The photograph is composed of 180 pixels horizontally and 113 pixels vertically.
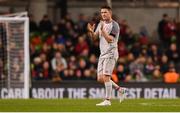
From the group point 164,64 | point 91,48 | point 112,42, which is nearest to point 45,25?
point 91,48

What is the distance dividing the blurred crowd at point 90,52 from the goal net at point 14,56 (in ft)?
4.12

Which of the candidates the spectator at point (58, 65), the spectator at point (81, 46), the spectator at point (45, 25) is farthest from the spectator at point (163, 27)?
the spectator at point (58, 65)

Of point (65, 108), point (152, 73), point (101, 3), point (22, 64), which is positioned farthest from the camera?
point (101, 3)

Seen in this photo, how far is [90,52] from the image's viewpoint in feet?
87.8

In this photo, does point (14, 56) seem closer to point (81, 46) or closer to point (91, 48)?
point (81, 46)

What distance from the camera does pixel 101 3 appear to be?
2998cm

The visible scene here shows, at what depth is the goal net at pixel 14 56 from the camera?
2375 centimetres

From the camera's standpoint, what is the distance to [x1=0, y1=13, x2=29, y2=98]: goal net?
23750 mm

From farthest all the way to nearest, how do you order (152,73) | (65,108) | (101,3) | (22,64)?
(101,3) → (152,73) → (22,64) → (65,108)

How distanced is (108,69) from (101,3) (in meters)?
13.9

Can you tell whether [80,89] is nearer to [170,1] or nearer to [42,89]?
[42,89]

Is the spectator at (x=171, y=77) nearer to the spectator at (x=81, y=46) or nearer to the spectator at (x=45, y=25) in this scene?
the spectator at (x=81, y=46)

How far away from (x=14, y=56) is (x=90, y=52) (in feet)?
11.3

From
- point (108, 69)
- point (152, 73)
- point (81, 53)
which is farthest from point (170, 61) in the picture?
point (108, 69)
